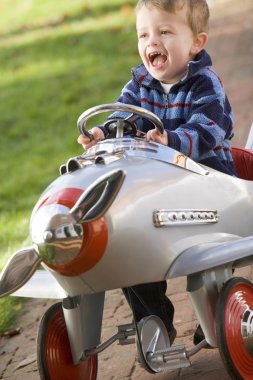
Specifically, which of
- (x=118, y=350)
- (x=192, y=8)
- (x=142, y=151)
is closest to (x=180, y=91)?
(x=192, y=8)

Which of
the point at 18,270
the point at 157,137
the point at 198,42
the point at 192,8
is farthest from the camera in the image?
the point at 198,42

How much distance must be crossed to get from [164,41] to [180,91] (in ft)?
0.79

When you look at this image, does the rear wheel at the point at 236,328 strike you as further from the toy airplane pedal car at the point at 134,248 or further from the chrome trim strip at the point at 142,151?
the chrome trim strip at the point at 142,151

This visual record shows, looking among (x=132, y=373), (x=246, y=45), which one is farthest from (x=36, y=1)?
(x=132, y=373)

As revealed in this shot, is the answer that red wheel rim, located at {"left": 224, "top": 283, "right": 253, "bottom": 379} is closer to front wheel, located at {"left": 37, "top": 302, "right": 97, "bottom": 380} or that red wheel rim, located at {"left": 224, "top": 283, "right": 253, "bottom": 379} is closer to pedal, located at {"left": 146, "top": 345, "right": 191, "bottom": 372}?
pedal, located at {"left": 146, "top": 345, "right": 191, "bottom": 372}

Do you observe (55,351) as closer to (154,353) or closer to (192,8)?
(154,353)

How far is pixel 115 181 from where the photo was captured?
3.23m

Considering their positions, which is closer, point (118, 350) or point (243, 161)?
point (243, 161)

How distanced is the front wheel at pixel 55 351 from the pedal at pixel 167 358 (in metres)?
0.40

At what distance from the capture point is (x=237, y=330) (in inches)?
140

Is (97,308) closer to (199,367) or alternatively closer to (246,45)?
(199,367)

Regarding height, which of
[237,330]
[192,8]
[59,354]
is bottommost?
[59,354]

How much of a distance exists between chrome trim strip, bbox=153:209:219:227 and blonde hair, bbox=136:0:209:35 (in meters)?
0.89

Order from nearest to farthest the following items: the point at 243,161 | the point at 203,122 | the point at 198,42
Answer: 1. the point at 203,122
2. the point at 198,42
3. the point at 243,161
